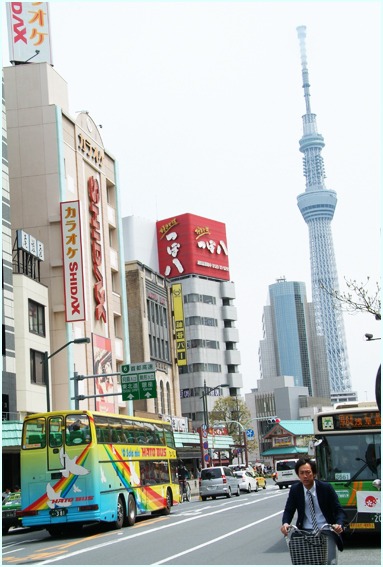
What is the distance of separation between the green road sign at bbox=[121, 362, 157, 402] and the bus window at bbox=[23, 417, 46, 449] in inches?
671

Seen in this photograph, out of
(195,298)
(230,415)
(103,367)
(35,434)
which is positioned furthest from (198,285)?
(35,434)

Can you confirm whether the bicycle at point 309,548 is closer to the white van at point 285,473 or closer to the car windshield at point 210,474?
the car windshield at point 210,474

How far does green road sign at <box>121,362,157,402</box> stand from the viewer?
41531 mm

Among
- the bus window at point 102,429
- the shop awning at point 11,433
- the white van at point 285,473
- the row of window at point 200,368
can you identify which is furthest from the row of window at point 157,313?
the bus window at point 102,429

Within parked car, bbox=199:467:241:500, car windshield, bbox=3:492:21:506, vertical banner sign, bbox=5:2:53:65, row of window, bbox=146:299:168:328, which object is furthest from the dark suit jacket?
row of window, bbox=146:299:168:328

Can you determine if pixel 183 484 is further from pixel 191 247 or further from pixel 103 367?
pixel 191 247

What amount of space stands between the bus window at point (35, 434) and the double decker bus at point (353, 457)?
927 centimetres

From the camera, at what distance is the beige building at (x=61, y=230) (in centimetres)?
5191

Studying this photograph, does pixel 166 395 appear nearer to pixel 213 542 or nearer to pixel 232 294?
pixel 232 294

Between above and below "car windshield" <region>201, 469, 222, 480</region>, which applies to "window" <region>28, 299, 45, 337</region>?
above

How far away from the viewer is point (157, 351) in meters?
78.2

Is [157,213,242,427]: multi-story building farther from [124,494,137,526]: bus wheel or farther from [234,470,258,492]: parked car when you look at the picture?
[124,494,137,526]: bus wheel

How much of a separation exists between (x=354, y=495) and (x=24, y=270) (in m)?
35.1


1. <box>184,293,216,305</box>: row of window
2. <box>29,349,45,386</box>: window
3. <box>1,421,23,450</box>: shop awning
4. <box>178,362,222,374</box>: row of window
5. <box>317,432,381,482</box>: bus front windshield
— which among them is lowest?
<box>317,432,381,482</box>: bus front windshield
